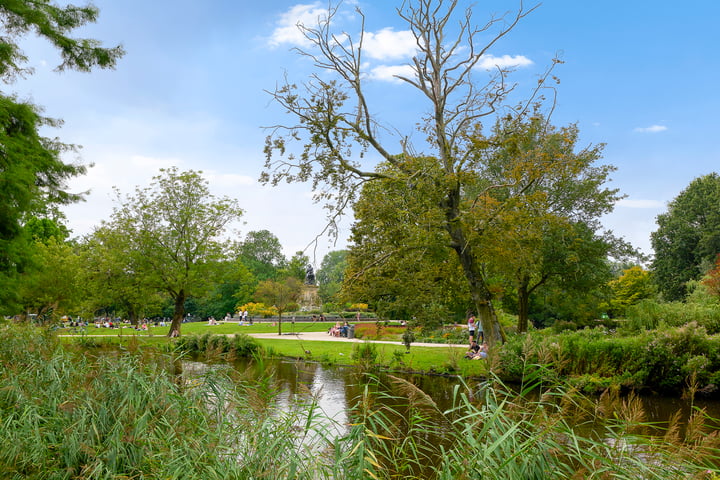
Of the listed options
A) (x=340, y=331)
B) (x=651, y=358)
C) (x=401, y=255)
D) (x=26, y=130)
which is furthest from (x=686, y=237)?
(x=26, y=130)

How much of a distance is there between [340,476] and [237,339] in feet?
57.0

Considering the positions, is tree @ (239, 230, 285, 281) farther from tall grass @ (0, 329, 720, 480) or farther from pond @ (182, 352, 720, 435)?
tall grass @ (0, 329, 720, 480)

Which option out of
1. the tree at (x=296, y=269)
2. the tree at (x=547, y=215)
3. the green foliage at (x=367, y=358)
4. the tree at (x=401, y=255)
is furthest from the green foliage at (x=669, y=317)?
the tree at (x=296, y=269)

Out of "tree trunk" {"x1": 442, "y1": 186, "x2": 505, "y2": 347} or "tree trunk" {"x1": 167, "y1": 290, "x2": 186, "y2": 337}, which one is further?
"tree trunk" {"x1": 167, "y1": 290, "x2": 186, "y2": 337}

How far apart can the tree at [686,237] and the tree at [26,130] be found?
142ft

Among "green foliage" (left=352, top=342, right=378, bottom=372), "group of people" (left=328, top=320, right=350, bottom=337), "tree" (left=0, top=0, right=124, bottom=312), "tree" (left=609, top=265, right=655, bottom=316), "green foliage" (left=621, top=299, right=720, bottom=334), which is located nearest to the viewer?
"green foliage" (left=352, top=342, right=378, bottom=372)

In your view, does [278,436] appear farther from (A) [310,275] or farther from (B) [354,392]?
(A) [310,275]

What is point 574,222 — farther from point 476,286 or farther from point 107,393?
point 107,393

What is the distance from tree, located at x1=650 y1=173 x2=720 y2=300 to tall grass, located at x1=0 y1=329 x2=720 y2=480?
44155 mm

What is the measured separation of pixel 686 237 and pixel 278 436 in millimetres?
48725

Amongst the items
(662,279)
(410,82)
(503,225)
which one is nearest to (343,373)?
(503,225)

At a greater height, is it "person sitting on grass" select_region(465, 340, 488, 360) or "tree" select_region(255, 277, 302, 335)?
"tree" select_region(255, 277, 302, 335)

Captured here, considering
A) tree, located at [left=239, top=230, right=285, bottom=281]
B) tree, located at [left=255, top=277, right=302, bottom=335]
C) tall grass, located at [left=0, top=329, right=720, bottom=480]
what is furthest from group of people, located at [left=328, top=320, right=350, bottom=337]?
tree, located at [left=239, top=230, right=285, bottom=281]

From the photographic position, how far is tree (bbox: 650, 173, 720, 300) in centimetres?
4194
